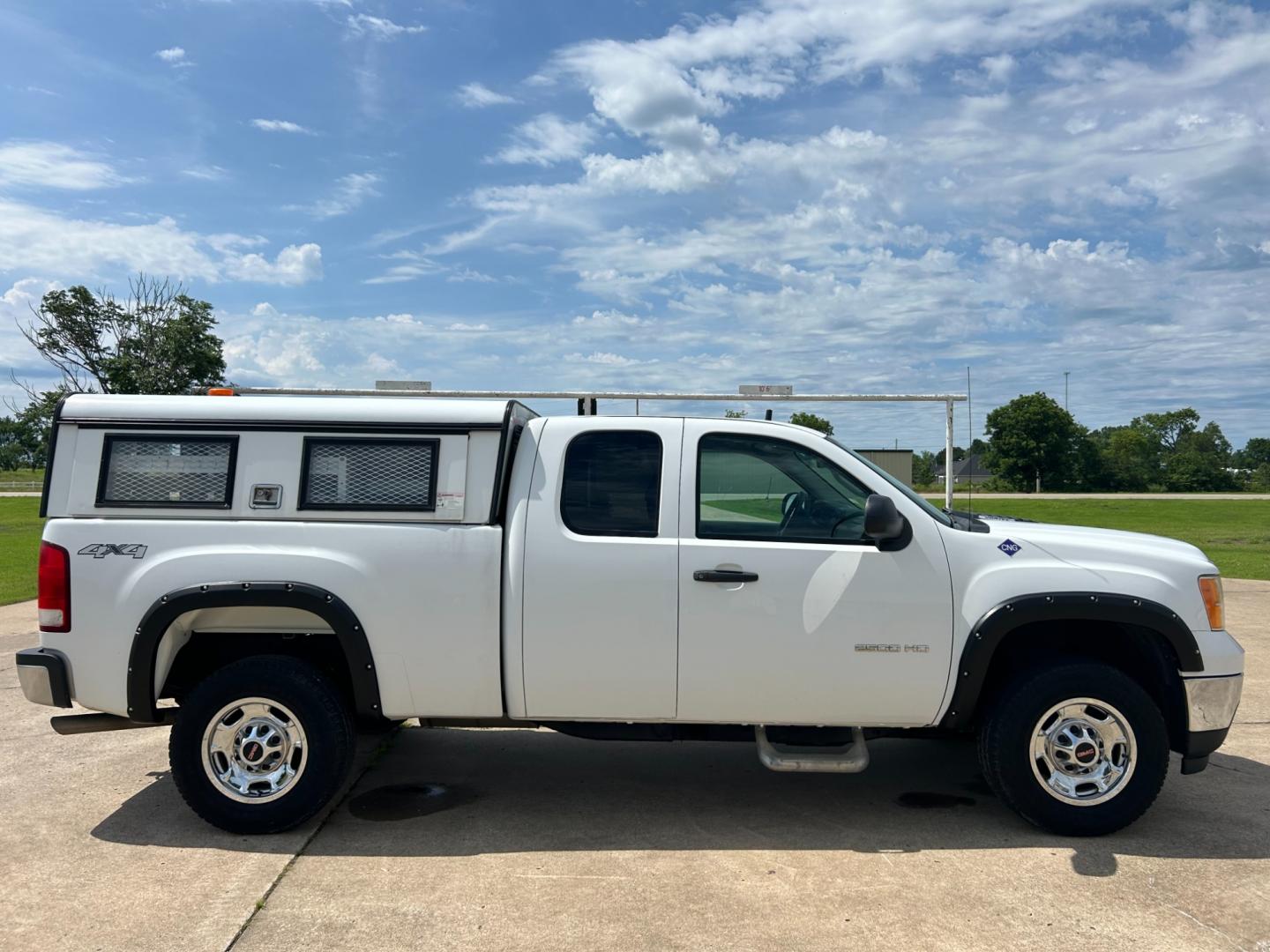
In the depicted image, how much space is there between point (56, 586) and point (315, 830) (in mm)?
1657

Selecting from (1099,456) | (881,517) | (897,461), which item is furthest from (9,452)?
(881,517)

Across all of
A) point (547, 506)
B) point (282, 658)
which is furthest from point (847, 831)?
point (282, 658)

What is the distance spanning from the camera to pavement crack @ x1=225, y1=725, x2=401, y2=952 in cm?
358

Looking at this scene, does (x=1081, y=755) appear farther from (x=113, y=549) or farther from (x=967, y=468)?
(x=113, y=549)

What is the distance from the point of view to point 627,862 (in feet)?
13.6

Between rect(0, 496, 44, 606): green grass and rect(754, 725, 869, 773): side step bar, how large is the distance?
7.21m

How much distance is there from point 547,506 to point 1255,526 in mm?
31014

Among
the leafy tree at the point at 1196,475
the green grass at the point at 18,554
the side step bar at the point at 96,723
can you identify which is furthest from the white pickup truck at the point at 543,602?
the leafy tree at the point at 1196,475

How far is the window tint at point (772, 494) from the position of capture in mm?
4449

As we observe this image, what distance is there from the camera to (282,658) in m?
4.52

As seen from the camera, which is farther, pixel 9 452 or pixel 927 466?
pixel 9 452

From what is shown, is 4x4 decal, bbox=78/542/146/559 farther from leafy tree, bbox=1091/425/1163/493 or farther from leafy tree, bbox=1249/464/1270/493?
leafy tree, bbox=1249/464/1270/493

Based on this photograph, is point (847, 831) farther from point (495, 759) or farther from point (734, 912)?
point (495, 759)

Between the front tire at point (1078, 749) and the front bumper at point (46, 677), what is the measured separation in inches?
170
